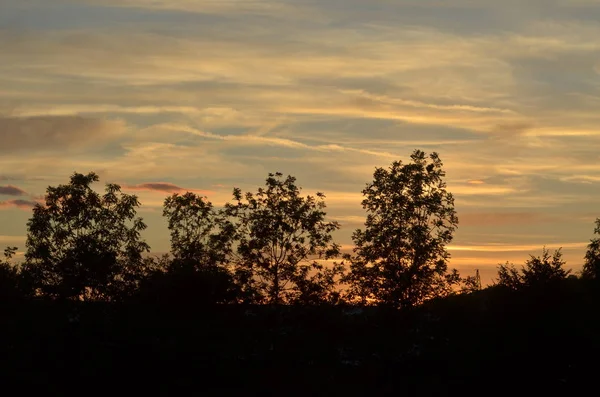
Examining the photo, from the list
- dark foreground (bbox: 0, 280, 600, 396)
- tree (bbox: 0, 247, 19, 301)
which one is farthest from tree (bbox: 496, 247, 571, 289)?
tree (bbox: 0, 247, 19, 301)

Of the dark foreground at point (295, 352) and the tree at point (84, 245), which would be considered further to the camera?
the tree at point (84, 245)

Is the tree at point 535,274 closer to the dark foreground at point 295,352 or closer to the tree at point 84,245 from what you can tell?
the dark foreground at point 295,352

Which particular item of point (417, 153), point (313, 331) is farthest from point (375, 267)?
point (313, 331)

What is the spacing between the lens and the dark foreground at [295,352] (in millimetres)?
46625

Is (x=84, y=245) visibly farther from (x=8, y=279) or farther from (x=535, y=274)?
(x=535, y=274)

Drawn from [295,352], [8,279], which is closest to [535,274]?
[295,352]

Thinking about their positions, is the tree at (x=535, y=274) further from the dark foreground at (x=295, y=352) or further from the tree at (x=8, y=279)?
the tree at (x=8, y=279)

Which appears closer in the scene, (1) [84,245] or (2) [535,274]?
(2) [535,274]

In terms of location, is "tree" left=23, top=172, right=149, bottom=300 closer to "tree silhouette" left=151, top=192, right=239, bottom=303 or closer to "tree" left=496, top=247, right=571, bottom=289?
"tree silhouette" left=151, top=192, right=239, bottom=303

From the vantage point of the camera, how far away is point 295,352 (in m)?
54.3

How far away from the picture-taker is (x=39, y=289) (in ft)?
280

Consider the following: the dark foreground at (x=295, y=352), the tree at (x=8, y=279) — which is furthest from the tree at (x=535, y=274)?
the tree at (x=8, y=279)

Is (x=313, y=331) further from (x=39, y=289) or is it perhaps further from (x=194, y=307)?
(x=39, y=289)

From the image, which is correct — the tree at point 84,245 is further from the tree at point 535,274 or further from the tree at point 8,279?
the tree at point 535,274
